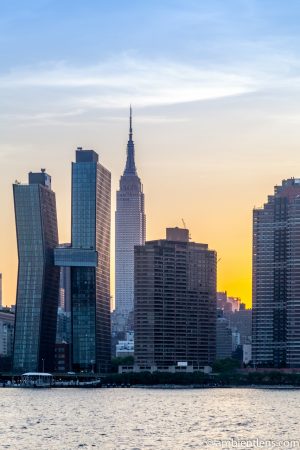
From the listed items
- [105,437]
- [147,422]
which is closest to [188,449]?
[105,437]

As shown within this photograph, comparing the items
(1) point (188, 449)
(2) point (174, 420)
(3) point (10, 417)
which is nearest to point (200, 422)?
(2) point (174, 420)

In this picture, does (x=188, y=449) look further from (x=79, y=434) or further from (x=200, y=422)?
(x=200, y=422)

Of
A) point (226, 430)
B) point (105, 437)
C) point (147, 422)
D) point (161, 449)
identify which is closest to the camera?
point (161, 449)

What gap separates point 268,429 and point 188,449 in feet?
104

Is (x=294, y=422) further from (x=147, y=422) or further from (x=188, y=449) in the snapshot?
(x=188, y=449)

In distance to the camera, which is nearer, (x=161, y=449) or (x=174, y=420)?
(x=161, y=449)

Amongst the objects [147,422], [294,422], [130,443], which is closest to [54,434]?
[130,443]

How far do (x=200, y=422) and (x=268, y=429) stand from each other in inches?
563

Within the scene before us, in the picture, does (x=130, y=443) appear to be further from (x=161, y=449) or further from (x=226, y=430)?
(x=226, y=430)

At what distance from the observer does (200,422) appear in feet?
631

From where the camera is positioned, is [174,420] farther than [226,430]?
Yes

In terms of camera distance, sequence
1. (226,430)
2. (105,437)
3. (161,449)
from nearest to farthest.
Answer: (161,449) → (105,437) → (226,430)

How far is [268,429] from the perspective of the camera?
18050cm

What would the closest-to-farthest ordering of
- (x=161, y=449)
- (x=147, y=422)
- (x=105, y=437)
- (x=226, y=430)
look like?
(x=161, y=449), (x=105, y=437), (x=226, y=430), (x=147, y=422)
